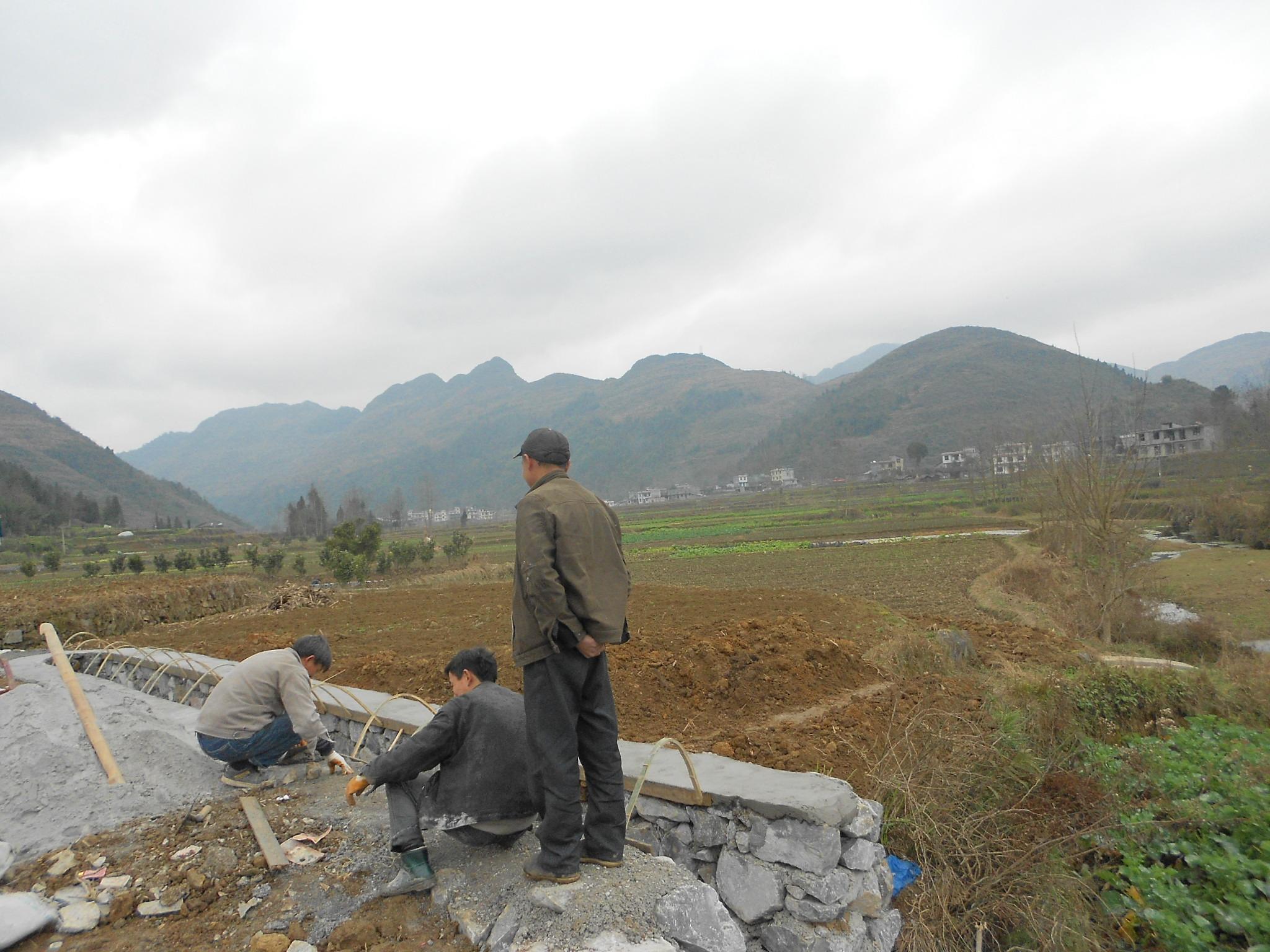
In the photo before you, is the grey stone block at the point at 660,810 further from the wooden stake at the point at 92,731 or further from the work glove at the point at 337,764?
the wooden stake at the point at 92,731

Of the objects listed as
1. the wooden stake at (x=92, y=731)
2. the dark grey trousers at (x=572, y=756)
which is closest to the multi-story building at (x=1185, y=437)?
the dark grey trousers at (x=572, y=756)

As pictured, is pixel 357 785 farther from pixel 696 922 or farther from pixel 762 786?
pixel 762 786

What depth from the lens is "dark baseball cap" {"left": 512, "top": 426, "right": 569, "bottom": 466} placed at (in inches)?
125

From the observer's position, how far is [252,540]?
63094mm

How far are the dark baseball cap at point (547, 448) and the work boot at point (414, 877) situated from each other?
6.11 feet

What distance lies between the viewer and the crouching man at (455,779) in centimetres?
324

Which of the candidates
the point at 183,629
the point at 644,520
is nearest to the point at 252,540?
the point at 644,520

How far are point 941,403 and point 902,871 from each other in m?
131

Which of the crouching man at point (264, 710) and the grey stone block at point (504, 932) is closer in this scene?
the grey stone block at point (504, 932)

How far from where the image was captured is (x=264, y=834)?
12.5 ft

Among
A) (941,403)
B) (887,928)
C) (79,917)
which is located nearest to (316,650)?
(79,917)

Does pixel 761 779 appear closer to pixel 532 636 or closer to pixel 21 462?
pixel 532 636

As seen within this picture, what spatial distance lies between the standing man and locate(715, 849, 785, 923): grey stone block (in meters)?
0.70

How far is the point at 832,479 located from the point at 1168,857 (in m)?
101
